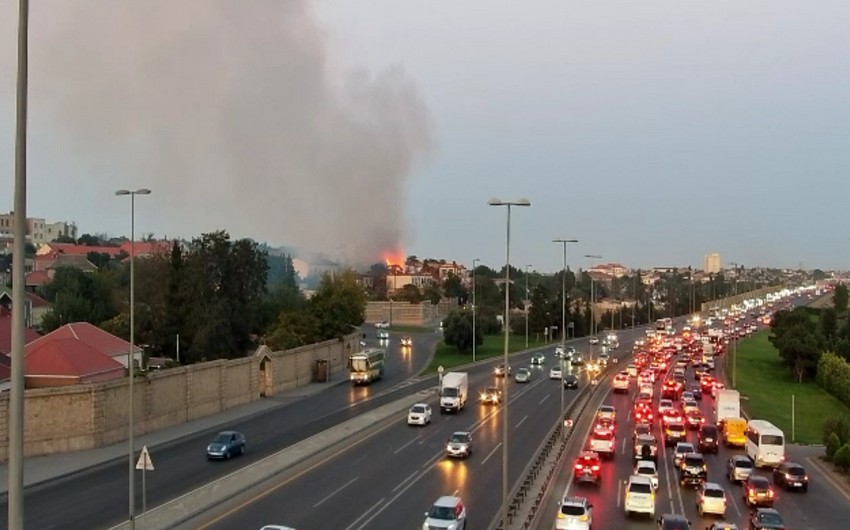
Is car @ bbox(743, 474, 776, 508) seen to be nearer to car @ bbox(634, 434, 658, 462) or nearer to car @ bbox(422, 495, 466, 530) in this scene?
car @ bbox(634, 434, 658, 462)

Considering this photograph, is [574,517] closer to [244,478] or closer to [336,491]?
[336,491]

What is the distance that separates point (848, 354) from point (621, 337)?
5091cm

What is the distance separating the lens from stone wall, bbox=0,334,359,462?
37.8 meters

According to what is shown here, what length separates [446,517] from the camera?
24.1 m

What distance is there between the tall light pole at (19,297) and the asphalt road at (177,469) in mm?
19211

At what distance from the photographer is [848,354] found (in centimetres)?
8269

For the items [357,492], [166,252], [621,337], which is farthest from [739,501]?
[621,337]

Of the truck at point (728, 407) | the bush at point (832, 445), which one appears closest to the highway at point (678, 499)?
the bush at point (832, 445)

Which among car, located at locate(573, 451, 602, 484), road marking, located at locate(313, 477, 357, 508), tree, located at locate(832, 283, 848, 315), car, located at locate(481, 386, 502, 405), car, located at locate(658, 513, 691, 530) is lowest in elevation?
car, located at locate(481, 386, 502, 405)

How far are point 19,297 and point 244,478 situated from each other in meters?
25.0

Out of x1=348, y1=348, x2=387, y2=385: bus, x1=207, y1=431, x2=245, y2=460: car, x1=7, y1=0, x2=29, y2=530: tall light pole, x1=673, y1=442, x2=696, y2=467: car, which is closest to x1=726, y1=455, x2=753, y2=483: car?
x1=673, y1=442, x2=696, y2=467: car

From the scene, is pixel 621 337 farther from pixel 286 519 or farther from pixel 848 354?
pixel 286 519

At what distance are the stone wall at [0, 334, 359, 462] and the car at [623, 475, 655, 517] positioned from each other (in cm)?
2416

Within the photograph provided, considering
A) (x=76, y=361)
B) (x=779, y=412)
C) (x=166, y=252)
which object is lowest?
(x=779, y=412)
